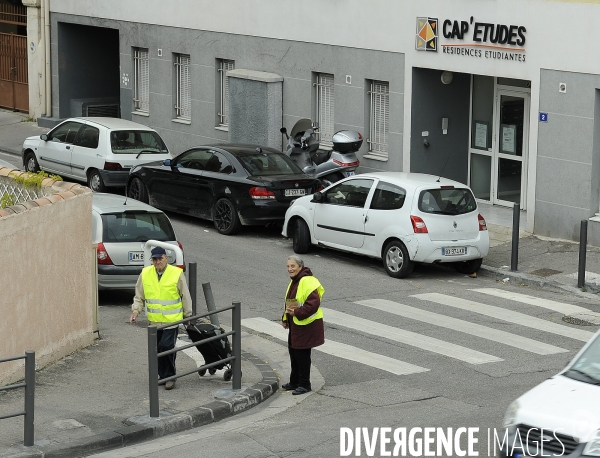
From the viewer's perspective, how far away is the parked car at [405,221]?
16.7 m

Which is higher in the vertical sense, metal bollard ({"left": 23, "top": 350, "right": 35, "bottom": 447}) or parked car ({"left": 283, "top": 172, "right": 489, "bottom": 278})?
parked car ({"left": 283, "top": 172, "right": 489, "bottom": 278})

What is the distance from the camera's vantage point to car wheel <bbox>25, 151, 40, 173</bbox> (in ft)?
80.6


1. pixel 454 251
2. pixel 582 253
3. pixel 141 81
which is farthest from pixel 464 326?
pixel 141 81

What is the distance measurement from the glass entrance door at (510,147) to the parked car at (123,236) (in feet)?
28.1

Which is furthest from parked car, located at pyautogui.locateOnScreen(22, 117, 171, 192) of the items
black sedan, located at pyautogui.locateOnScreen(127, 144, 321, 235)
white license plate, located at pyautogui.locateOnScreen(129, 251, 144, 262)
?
white license plate, located at pyautogui.locateOnScreen(129, 251, 144, 262)

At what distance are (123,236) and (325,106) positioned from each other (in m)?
9.41

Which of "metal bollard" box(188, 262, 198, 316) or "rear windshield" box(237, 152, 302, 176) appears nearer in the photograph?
"metal bollard" box(188, 262, 198, 316)

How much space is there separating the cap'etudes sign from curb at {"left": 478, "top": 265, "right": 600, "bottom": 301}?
4.38 m

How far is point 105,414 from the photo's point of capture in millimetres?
10555

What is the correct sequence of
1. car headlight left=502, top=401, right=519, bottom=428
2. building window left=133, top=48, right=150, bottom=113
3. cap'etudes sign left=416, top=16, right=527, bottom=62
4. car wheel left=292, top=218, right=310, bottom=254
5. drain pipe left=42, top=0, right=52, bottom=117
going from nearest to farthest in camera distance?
car headlight left=502, top=401, right=519, bottom=428, car wheel left=292, top=218, right=310, bottom=254, cap'etudes sign left=416, top=16, right=527, bottom=62, building window left=133, top=48, right=150, bottom=113, drain pipe left=42, top=0, right=52, bottom=117

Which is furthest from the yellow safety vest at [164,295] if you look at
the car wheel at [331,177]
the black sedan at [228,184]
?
the car wheel at [331,177]

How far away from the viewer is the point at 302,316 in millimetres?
11242

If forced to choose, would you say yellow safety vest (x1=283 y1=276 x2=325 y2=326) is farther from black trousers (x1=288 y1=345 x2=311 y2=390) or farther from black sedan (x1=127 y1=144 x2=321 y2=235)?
black sedan (x1=127 y1=144 x2=321 y2=235)

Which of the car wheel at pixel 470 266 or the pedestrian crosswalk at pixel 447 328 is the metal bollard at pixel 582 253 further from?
the car wheel at pixel 470 266
